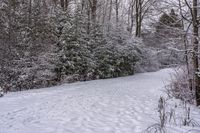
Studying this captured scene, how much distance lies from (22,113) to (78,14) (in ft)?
33.2

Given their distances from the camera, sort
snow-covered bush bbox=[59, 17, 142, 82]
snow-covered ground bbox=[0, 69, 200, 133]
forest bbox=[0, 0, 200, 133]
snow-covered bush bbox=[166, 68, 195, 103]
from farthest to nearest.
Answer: snow-covered bush bbox=[59, 17, 142, 82], snow-covered bush bbox=[166, 68, 195, 103], forest bbox=[0, 0, 200, 133], snow-covered ground bbox=[0, 69, 200, 133]

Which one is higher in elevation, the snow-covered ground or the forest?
the forest

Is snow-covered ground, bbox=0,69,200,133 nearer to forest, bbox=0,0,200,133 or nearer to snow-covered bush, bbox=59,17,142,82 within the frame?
forest, bbox=0,0,200,133

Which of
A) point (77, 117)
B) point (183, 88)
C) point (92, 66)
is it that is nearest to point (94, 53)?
point (92, 66)

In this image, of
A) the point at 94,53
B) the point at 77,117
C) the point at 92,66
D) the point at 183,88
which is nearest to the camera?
the point at 77,117

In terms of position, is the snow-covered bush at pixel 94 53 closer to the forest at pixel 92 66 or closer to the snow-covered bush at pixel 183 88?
the forest at pixel 92 66

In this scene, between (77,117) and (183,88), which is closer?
(77,117)

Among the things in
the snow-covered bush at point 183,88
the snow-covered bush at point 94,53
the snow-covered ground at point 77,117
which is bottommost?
the snow-covered ground at point 77,117

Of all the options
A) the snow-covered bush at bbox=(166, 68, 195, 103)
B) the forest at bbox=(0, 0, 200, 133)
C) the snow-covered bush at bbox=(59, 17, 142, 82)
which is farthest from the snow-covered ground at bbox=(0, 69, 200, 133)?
the snow-covered bush at bbox=(59, 17, 142, 82)

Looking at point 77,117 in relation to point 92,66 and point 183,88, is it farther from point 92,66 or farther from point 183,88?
point 92,66

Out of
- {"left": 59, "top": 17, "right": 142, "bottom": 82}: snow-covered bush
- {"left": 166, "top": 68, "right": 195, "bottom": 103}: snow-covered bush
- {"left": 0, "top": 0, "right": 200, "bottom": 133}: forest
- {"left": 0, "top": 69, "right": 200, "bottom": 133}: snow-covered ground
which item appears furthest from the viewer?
{"left": 59, "top": 17, "right": 142, "bottom": 82}: snow-covered bush

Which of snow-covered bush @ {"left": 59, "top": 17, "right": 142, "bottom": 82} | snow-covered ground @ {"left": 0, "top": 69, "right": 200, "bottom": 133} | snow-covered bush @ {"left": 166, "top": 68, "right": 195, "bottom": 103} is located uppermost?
snow-covered bush @ {"left": 59, "top": 17, "right": 142, "bottom": 82}

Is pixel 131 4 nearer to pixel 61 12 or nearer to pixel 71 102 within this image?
pixel 61 12

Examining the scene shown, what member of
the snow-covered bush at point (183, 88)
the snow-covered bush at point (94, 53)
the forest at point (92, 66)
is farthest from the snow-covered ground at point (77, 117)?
the snow-covered bush at point (94, 53)
